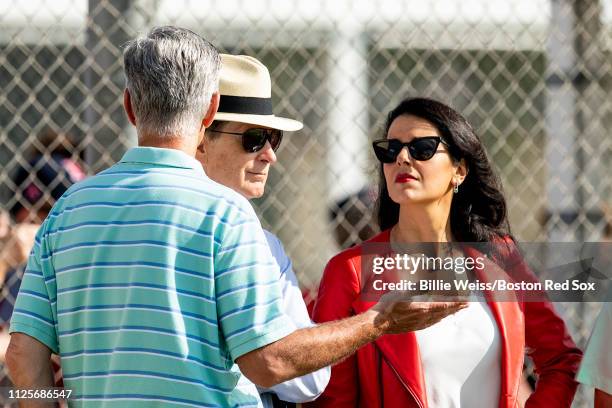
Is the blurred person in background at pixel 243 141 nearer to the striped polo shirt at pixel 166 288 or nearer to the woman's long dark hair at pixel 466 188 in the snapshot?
the woman's long dark hair at pixel 466 188

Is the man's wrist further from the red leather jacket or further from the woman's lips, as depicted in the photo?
the woman's lips

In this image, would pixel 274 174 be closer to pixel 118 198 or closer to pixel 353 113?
pixel 353 113

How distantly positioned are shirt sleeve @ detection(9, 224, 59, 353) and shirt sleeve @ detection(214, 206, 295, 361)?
378 millimetres

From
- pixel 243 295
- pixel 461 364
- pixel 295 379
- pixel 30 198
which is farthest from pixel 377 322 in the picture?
pixel 30 198

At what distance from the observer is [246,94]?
2.70 meters

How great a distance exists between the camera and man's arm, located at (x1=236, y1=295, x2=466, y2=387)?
6.14 feet

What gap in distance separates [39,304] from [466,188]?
1422 mm

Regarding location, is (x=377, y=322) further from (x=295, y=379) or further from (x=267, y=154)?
(x=267, y=154)

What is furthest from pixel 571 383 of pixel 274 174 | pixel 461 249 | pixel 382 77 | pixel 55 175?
pixel 274 174

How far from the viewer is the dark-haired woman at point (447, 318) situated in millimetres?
2660

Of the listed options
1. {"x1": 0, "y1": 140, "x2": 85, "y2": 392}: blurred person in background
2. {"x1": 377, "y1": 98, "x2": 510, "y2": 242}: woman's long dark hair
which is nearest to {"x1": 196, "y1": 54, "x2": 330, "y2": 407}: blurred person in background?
{"x1": 377, "y1": 98, "x2": 510, "y2": 242}: woman's long dark hair

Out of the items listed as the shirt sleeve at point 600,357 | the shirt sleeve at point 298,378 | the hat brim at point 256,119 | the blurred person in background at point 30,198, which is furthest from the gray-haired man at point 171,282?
the blurred person in background at point 30,198

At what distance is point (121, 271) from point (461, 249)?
4.25 ft

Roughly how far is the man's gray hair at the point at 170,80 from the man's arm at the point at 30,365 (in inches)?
18.8
